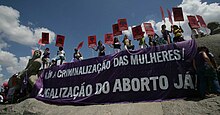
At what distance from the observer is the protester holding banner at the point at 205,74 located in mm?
4576

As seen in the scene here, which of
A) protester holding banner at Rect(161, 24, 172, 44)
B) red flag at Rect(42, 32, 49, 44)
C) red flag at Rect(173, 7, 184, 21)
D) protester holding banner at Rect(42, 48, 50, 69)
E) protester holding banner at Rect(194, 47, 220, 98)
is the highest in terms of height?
red flag at Rect(173, 7, 184, 21)

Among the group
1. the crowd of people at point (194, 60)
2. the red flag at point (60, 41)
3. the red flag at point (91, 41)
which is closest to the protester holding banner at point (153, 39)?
the crowd of people at point (194, 60)

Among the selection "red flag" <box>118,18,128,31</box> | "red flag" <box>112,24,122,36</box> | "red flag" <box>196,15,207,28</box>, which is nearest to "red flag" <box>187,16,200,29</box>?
"red flag" <box>196,15,207,28</box>

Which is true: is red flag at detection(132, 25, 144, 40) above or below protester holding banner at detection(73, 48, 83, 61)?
above

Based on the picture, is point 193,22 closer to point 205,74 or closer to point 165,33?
point 165,33

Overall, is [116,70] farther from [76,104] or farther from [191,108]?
[191,108]

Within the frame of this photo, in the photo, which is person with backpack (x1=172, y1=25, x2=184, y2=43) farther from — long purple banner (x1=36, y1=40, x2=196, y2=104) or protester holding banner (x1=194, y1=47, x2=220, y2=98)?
protester holding banner (x1=194, y1=47, x2=220, y2=98)

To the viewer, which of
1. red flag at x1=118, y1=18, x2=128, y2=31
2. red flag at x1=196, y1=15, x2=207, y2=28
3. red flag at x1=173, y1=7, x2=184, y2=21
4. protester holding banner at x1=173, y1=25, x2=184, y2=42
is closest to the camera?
protester holding banner at x1=173, y1=25, x2=184, y2=42

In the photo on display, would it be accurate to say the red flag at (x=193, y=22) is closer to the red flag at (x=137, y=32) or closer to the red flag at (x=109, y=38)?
the red flag at (x=137, y=32)

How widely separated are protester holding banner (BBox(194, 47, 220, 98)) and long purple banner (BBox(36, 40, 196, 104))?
0.38 m

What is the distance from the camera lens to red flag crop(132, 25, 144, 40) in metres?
8.36

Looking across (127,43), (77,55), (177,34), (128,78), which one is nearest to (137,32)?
(127,43)

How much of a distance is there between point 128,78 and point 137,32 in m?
3.22

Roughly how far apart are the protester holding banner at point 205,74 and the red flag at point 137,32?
3.69 metres
